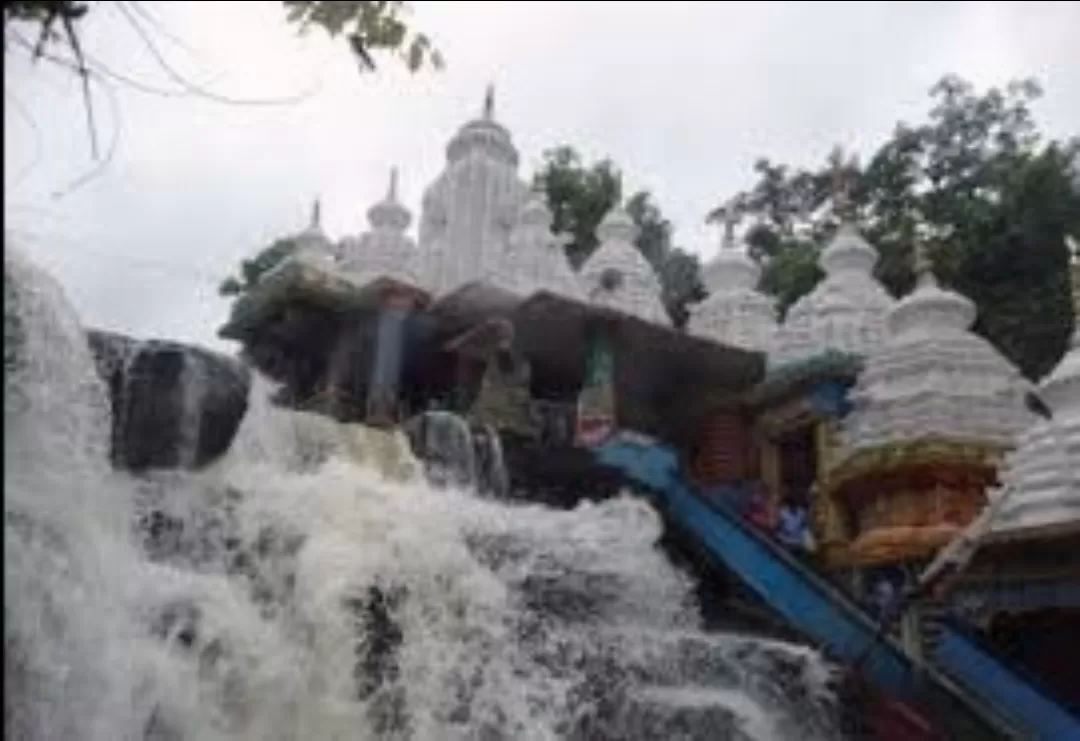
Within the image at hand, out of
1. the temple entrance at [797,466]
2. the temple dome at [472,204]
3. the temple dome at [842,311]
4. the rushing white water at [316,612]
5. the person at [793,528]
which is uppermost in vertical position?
the temple dome at [472,204]

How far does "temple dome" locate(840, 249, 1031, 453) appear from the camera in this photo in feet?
64.6

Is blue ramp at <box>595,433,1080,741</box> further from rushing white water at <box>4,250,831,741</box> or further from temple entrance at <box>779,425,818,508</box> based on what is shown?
temple entrance at <box>779,425,818,508</box>

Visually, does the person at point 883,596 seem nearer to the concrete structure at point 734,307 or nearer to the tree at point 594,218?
the concrete structure at point 734,307

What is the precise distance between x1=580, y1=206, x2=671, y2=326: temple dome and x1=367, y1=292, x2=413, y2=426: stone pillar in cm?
578

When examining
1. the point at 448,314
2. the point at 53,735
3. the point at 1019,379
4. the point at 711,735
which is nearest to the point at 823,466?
the point at 1019,379

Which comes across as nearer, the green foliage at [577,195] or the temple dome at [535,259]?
the temple dome at [535,259]

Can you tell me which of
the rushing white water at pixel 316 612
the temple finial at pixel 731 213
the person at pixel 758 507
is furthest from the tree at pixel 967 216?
the rushing white water at pixel 316 612

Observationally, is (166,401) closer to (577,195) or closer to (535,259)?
(535,259)

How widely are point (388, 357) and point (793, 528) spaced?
5.68 meters

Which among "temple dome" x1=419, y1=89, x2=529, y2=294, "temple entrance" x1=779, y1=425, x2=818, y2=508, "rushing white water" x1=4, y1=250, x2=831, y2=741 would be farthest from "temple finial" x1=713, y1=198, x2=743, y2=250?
"rushing white water" x1=4, y1=250, x2=831, y2=741

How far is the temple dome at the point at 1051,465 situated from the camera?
1497 centimetres

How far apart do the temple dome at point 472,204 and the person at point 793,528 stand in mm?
8803

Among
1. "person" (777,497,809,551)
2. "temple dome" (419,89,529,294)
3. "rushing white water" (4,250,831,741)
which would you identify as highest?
"temple dome" (419,89,529,294)

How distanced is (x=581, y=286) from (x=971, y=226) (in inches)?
345
